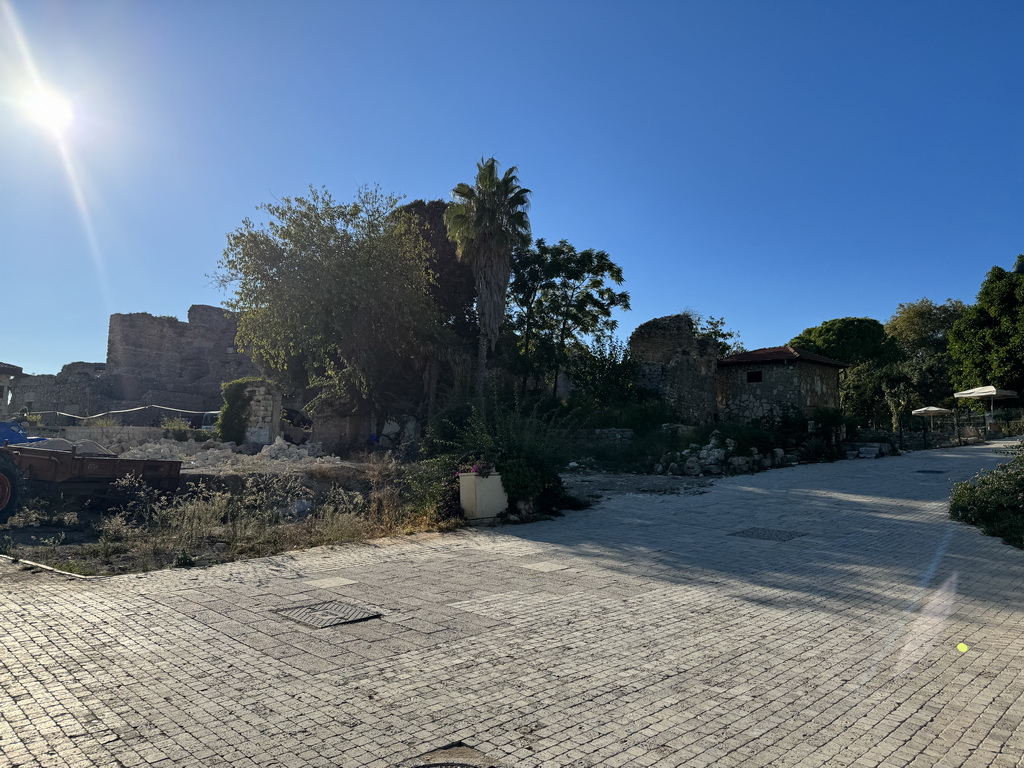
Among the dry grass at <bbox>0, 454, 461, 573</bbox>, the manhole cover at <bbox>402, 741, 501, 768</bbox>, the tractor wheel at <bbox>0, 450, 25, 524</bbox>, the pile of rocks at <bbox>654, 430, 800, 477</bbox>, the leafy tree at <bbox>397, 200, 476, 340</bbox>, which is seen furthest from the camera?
the leafy tree at <bbox>397, 200, 476, 340</bbox>

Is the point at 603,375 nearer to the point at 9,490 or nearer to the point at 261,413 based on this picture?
the point at 261,413

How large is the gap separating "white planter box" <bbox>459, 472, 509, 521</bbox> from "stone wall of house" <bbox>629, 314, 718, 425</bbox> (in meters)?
17.0

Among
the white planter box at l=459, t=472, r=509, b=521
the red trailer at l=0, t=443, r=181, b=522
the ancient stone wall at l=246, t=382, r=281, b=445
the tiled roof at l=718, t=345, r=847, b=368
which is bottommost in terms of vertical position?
the white planter box at l=459, t=472, r=509, b=521

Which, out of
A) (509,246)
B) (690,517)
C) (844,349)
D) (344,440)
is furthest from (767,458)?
(844,349)

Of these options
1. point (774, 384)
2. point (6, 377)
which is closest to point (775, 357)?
point (774, 384)

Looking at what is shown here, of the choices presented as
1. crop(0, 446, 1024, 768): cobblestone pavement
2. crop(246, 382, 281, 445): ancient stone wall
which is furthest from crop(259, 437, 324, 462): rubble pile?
crop(0, 446, 1024, 768): cobblestone pavement

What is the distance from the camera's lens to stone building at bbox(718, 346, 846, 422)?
28281 millimetres

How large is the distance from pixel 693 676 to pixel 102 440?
27.3m

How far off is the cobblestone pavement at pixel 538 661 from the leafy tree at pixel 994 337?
127ft

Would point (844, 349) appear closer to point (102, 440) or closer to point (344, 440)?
point (344, 440)

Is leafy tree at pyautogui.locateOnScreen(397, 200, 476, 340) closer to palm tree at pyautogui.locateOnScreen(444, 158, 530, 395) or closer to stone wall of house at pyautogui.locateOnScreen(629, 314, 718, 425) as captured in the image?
palm tree at pyautogui.locateOnScreen(444, 158, 530, 395)

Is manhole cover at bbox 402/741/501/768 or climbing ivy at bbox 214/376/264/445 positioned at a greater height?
climbing ivy at bbox 214/376/264/445

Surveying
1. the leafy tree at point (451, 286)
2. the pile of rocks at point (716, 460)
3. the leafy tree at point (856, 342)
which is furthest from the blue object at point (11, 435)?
the leafy tree at point (856, 342)

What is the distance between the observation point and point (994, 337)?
40750 millimetres
